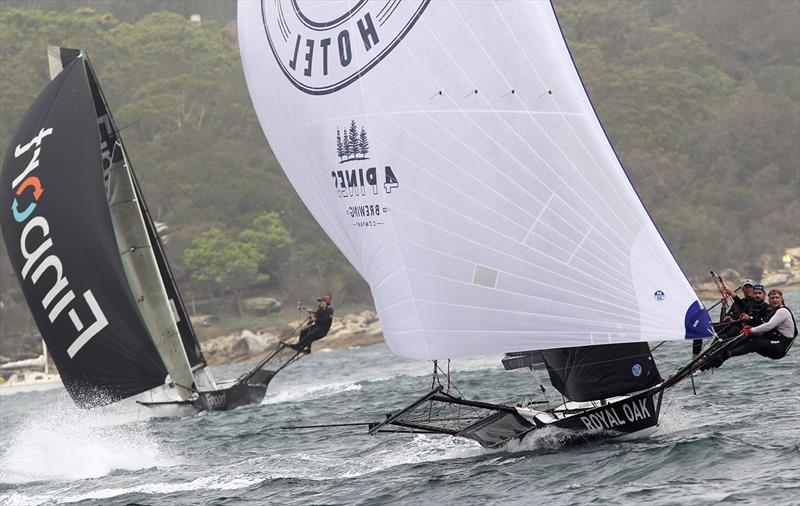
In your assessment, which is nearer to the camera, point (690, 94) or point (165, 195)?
point (165, 195)

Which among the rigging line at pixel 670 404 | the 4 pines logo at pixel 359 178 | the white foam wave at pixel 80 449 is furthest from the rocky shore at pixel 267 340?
the 4 pines logo at pixel 359 178

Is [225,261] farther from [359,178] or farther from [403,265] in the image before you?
[403,265]

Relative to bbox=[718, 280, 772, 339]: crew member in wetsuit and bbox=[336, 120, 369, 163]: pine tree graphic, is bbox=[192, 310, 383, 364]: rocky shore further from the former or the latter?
bbox=[718, 280, 772, 339]: crew member in wetsuit

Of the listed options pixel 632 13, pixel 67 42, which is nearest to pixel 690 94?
pixel 632 13

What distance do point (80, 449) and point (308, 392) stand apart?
27.9 ft

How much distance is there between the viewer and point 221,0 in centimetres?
11575

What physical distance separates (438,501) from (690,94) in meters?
65.6

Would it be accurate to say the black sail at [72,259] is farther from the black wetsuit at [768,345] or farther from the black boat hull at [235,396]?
the black wetsuit at [768,345]

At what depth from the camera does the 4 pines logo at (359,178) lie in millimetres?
13492

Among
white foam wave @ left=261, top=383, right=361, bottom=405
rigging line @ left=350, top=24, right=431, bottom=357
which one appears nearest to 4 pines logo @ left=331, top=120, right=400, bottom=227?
rigging line @ left=350, top=24, right=431, bottom=357

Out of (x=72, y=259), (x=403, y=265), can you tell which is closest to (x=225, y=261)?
(x=72, y=259)

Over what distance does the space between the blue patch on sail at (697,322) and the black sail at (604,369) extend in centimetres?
140

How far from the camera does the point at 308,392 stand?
27.8 metres

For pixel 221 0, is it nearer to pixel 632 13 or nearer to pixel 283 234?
pixel 632 13
